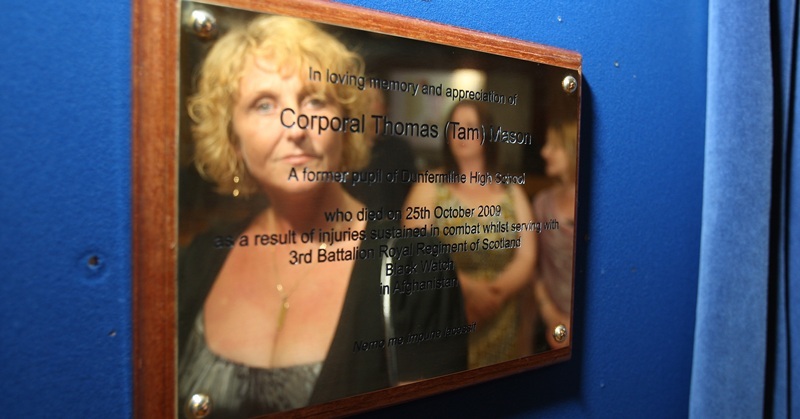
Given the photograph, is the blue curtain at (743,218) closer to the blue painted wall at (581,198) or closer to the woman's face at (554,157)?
the blue painted wall at (581,198)

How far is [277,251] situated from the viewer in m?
0.44

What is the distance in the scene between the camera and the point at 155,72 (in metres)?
0.40

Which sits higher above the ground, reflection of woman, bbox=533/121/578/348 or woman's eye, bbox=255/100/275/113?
woman's eye, bbox=255/100/275/113

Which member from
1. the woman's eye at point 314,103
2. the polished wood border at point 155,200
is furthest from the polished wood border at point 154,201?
the woman's eye at point 314,103

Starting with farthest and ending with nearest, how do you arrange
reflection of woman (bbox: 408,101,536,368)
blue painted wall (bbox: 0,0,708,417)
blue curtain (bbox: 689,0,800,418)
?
blue curtain (bbox: 689,0,800,418) → reflection of woman (bbox: 408,101,536,368) → blue painted wall (bbox: 0,0,708,417)

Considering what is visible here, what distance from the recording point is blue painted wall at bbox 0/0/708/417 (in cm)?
39

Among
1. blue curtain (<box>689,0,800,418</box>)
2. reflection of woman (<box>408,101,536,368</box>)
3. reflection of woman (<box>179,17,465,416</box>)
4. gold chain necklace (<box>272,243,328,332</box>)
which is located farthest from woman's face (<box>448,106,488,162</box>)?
blue curtain (<box>689,0,800,418</box>)

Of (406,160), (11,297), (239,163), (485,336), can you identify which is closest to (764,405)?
(485,336)

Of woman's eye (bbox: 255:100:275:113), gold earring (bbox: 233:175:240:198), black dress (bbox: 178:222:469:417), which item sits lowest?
black dress (bbox: 178:222:469:417)

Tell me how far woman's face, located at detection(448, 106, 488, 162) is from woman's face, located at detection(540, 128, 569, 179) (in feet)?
0.32

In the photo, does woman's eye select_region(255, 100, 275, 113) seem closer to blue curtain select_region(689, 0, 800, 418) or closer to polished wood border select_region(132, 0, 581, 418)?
polished wood border select_region(132, 0, 581, 418)

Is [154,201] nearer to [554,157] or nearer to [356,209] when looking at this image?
[356,209]

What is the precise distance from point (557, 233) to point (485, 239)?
110mm

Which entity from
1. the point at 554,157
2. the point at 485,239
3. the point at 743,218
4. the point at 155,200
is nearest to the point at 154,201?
the point at 155,200
